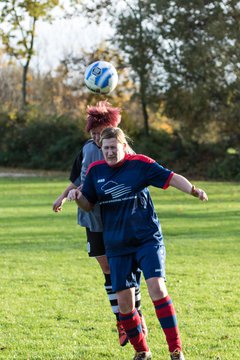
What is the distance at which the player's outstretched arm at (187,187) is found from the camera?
19.1 feet

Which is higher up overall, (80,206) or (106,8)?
(106,8)

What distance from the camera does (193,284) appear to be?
32.9 feet

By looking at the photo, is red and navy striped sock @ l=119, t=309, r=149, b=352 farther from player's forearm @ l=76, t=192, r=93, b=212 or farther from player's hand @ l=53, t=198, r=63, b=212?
player's hand @ l=53, t=198, r=63, b=212

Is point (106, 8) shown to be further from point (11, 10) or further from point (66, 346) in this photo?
point (66, 346)

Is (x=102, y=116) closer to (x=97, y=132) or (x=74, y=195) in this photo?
(x=97, y=132)

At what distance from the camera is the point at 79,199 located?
243 inches

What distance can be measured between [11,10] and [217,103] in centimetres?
1706

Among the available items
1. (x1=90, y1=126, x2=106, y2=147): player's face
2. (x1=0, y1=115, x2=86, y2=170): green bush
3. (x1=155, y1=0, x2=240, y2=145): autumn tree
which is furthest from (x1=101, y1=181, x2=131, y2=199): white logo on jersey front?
(x1=0, y1=115, x2=86, y2=170): green bush

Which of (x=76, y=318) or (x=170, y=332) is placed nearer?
(x=170, y=332)

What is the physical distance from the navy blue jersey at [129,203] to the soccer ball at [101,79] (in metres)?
1.93

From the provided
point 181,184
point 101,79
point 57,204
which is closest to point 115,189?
point 181,184

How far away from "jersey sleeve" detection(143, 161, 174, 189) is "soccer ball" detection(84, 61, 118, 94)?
6.77ft

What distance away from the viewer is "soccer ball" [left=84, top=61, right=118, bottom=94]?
7.97 meters

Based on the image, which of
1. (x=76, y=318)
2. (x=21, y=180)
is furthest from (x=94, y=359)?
(x=21, y=180)
